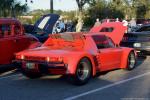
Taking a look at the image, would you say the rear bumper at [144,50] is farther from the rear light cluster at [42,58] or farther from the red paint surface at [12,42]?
the rear light cluster at [42,58]

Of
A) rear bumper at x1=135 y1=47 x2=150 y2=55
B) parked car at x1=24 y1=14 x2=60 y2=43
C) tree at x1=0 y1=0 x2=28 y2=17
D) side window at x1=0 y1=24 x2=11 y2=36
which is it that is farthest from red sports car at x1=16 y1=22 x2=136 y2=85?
tree at x1=0 y1=0 x2=28 y2=17

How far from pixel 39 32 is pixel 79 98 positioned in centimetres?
866

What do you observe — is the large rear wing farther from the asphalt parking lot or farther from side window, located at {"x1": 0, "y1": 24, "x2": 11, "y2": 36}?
side window, located at {"x1": 0, "y1": 24, "x2": 11, "y2": 36}

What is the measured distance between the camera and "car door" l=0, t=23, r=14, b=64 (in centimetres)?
1177

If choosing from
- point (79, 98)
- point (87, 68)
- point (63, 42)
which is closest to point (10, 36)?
point (63, 42)

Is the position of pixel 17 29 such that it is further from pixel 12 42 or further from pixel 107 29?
pixel 107 29

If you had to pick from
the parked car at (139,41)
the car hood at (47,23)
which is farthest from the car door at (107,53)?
the car hood at (47,23)

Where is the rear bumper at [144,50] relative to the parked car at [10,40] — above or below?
below

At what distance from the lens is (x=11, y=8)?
38125 mm

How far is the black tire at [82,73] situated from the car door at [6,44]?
2697 mm

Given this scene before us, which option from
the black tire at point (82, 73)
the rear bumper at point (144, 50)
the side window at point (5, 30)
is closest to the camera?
the black tire at point (82, 73)

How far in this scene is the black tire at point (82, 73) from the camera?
9.82 m

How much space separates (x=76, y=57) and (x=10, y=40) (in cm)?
302

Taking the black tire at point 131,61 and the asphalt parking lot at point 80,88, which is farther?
the black tire at point 131,61
